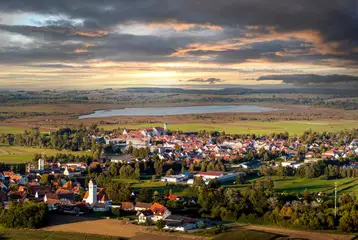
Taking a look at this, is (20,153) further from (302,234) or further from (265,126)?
(265,126)

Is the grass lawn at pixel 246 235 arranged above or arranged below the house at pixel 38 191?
below

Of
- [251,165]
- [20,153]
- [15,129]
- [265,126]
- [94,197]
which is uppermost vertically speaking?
[15,129]

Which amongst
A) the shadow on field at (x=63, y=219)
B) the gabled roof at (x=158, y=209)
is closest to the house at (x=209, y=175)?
the gabled roof at (x=158, y=209)

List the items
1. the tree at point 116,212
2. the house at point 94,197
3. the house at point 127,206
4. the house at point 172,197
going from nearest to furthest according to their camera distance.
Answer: the tree at point 116,212, the house at point 127,206, the house at point 94,197, the house at point 172,197

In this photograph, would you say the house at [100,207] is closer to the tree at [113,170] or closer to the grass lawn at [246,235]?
the grass lawn at [246,235]

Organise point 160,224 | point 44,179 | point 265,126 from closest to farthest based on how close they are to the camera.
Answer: point 160,224 → point 44,179 → point 265,126

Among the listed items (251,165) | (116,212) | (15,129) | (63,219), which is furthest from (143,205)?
(15,129)

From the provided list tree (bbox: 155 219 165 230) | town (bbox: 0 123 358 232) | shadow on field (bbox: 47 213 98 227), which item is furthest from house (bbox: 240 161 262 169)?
tree (bbox: 155 219 165 230)
